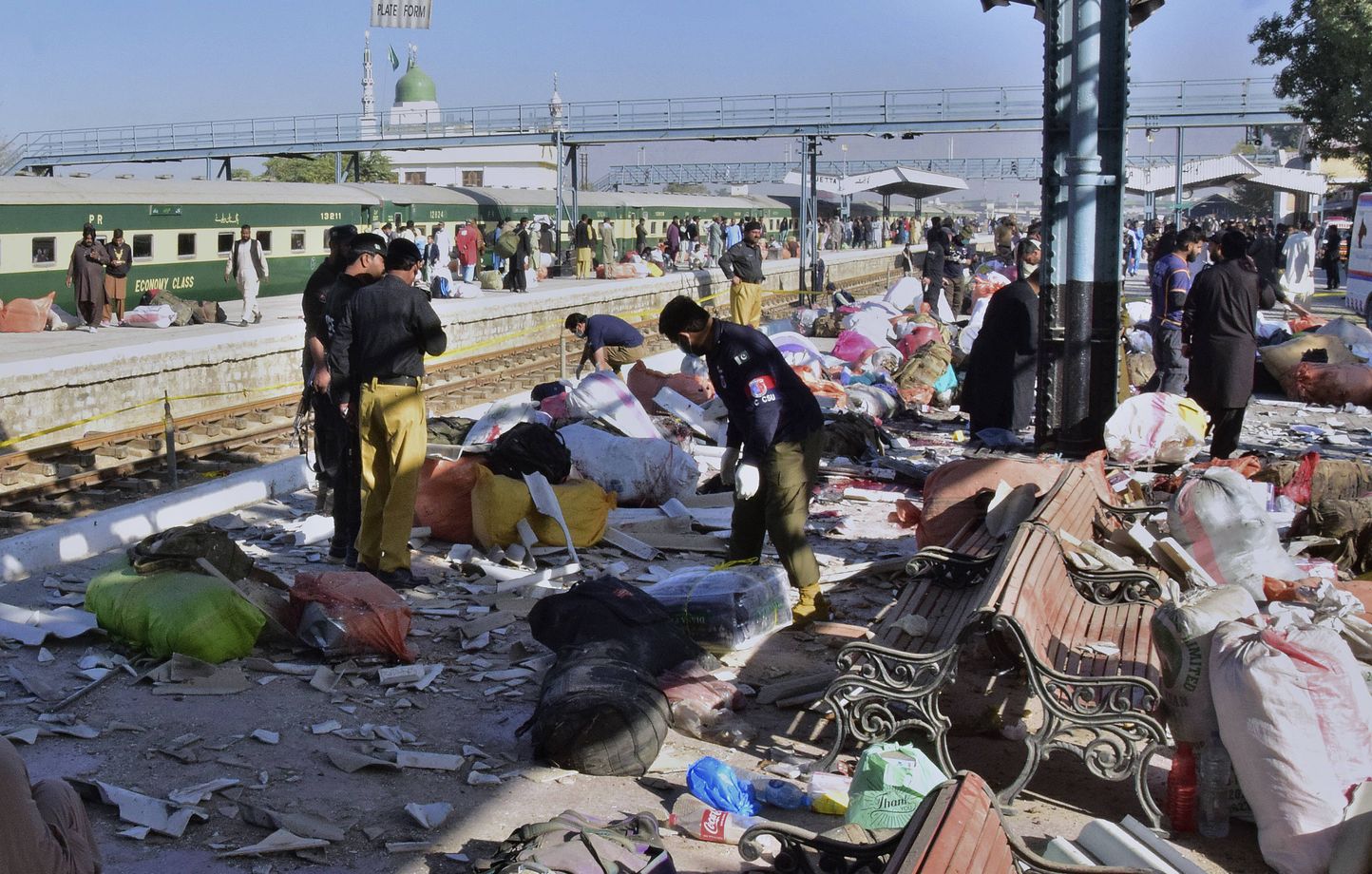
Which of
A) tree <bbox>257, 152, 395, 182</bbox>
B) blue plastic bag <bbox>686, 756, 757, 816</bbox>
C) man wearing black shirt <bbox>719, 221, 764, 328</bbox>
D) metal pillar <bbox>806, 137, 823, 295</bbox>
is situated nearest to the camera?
blue plastic bag <bbox>686, 756, 757, 816</bbox>

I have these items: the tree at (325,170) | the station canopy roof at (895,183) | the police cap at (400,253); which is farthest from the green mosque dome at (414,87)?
the police cap at (400,253)

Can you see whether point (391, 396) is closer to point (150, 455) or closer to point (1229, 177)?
point (150, 455)

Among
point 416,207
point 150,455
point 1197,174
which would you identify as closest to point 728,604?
point 150,455

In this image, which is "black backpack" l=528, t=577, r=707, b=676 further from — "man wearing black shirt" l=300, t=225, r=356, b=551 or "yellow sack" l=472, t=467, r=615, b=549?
"man wearing black shirt" l=300, t=225, r=356, b=551

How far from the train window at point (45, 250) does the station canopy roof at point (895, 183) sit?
24145 millimetres

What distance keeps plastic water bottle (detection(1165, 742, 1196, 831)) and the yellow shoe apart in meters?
2.32

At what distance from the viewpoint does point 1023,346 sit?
34.5ft

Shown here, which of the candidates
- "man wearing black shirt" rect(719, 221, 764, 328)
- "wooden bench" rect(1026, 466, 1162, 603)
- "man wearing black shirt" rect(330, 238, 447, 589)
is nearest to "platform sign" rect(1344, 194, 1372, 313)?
"man wearing black shirt" rect(719, 221, 764, 328)

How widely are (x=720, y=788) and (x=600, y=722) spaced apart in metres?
0.50

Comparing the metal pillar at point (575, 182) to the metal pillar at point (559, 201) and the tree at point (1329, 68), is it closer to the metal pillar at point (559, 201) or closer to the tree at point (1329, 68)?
the metal pillar at point (559, 201)

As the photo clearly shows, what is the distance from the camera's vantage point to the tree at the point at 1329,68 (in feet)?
90.3

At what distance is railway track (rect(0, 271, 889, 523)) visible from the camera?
10.0 metres

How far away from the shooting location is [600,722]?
4.82m

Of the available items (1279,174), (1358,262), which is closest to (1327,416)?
(1358,262)
